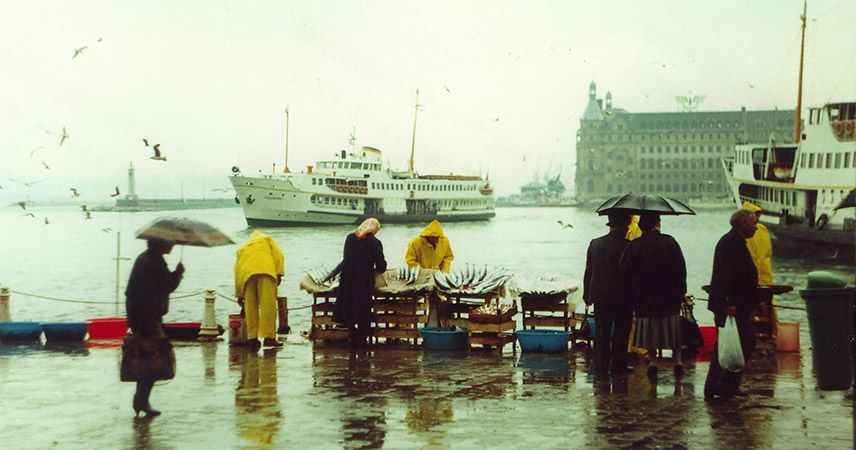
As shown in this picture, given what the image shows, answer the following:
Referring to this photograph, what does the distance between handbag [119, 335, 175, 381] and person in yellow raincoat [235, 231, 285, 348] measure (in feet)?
12.3

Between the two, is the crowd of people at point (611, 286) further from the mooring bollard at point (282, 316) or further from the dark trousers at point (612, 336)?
the mooring bollard at point (282, 316)

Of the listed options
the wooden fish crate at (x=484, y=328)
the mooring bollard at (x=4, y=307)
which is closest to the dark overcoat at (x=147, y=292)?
the wooden fish crate at (x=484, y=328)

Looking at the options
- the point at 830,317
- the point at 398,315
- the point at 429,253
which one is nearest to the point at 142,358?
the point at 398,315

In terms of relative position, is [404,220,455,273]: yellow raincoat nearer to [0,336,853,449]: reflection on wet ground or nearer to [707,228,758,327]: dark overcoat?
[0,336,853,449]: reflection on wet ground

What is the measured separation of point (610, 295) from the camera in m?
9.11

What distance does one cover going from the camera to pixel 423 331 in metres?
11.2

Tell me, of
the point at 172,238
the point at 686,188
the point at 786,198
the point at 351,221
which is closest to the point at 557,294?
the point at 172,238

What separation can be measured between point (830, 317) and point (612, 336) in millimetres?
2135

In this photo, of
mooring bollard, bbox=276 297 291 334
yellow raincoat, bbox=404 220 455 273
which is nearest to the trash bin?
yellow raincoat, bbox=404 220 455 273

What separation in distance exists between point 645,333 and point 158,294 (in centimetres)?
438

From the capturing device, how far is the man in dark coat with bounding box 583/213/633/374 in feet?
29.9

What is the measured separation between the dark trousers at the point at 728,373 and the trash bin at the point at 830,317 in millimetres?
536

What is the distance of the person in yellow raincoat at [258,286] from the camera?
37.1 ft

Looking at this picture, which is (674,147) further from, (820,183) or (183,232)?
(183,232)
